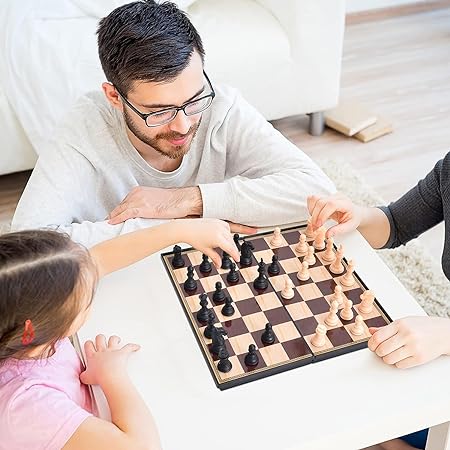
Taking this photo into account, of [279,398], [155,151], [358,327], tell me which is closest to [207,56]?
[155,151]

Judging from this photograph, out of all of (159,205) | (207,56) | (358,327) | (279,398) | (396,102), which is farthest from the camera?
(396,102)

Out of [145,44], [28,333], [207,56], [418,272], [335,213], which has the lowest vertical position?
[418,272]

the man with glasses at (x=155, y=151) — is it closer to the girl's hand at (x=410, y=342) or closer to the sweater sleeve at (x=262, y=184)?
the sweater sleeve at (x=262, y=184)

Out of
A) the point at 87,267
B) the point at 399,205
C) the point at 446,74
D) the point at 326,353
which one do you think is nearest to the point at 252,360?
the point at 326,353

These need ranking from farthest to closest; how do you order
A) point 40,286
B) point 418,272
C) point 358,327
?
point 418,272, point 358,327, point 40,286

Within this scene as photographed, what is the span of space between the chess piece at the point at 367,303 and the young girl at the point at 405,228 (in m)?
0.05

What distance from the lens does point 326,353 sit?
110cm

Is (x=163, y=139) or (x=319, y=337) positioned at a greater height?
(x=163, y=139)

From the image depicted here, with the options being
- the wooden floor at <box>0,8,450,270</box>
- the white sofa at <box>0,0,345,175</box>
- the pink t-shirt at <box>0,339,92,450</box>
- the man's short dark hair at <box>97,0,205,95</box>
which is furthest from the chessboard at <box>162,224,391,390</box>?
the white sofa at <box>0,0,345,175</box>

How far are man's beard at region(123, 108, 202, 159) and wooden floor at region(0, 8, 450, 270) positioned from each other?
1.03 m

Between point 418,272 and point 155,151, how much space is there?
953mm

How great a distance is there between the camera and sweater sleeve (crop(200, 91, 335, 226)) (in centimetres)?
143

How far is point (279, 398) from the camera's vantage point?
1.04 metres

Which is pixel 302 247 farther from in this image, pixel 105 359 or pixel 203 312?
pixel 105 359
